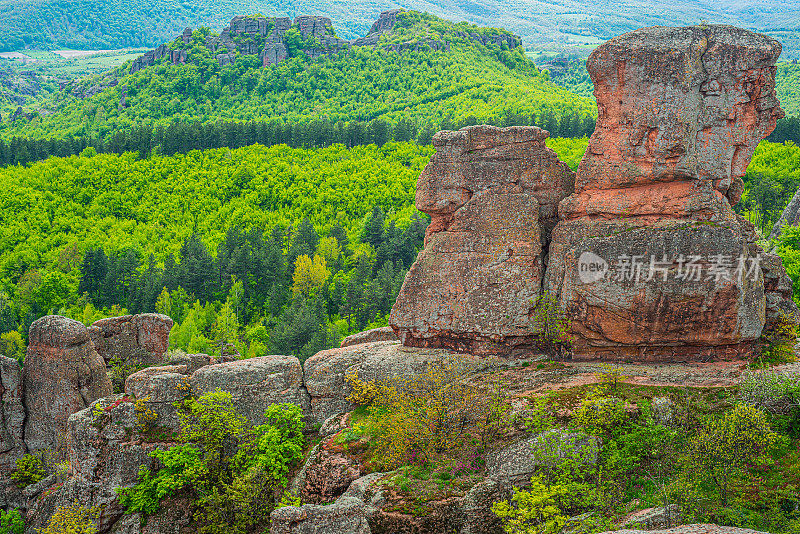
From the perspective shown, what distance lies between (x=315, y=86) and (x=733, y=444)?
471 feet

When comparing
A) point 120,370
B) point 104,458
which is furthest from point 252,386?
point 120,370

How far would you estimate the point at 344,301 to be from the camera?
6894 cm

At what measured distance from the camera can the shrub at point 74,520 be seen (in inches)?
1055

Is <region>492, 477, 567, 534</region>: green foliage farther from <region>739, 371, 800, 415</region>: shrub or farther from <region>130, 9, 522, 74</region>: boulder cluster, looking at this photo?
<region>130, 9, 522, 74</region>: boulder cluster

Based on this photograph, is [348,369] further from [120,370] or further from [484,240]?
[120,370]

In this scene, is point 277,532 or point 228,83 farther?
point 228,83

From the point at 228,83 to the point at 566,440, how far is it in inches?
5953

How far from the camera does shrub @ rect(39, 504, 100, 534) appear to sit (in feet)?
87.9

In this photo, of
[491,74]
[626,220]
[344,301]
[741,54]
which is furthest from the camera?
[491,74]

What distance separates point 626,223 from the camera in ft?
88.3

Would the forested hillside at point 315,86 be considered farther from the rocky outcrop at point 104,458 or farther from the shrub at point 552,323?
the rocky outcrop at point 104,458

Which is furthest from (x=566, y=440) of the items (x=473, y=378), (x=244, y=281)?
(x=244, y=281)

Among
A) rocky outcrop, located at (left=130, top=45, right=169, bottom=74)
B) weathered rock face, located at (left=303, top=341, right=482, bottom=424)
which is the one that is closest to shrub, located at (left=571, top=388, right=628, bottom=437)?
weathered rock face, located at (left=303, top=341, right=482, bottom=424)

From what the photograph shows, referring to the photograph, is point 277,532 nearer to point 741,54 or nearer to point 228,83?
point 741,54
